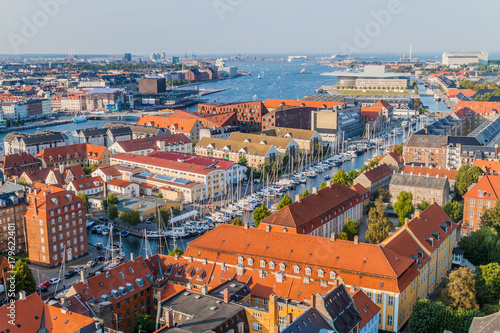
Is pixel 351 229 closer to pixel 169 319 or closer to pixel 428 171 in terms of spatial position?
pixel 428 171

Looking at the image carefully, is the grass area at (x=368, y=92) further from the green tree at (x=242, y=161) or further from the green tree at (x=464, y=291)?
the green tree at (x=464, y=291)

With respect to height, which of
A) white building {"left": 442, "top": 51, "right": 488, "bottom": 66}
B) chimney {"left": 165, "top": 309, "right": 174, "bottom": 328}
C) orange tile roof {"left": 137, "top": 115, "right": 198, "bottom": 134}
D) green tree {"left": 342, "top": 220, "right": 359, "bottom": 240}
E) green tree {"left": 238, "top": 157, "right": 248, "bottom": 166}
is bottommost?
green tree {"left": 342, "top": 220, "right": 359, "bottom": 240}

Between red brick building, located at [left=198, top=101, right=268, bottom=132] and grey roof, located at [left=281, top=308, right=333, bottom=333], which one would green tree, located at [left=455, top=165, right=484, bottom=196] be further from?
red brick building, located at [left=198, top=101, right=268, bottom=132]

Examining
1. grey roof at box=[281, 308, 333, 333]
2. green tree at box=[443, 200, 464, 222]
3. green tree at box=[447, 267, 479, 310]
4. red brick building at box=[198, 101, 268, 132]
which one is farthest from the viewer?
red brick building at box=[198, 101, 268, 132]

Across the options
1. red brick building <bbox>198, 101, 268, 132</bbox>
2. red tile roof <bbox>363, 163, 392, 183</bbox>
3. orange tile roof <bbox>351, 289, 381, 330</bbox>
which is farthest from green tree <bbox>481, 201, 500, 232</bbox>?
red brick building <bbox>198, 101, 268, 132</bbox>

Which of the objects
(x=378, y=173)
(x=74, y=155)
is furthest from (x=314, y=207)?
(x=74, y=155)

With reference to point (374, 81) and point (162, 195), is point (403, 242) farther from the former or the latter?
point (374, 81)

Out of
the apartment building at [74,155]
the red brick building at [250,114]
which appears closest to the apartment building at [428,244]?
the apartment building at [74,155]
